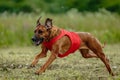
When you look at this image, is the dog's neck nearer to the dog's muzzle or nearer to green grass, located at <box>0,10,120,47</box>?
the dog's muzzle

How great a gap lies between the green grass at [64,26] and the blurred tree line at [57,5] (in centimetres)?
1064

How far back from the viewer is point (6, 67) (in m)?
12.6

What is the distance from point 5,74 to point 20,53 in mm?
4433

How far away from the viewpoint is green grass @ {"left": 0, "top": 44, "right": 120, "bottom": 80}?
1125cm

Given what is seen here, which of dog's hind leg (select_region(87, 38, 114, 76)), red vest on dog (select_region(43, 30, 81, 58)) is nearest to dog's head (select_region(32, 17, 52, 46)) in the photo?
red vest on dog (select_region(43, 30, 81, 58))

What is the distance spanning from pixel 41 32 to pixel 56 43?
0.41 meters

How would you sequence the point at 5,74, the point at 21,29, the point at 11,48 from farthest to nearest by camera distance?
1. the point at 21,29
2. the point at 11,48
3. the point at 5,74

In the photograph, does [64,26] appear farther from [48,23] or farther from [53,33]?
[48,23]

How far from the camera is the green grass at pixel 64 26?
19.3m

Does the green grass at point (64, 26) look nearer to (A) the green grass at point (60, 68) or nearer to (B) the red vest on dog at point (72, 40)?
(A) the green grass at point (60, 68)

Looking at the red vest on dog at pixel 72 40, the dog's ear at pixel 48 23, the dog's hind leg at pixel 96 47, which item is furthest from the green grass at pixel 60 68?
the dog's ear at pixel 48 23

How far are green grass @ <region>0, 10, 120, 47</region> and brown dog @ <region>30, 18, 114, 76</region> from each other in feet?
22.9

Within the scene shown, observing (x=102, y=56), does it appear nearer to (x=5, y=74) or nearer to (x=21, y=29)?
(x=5, y=74)

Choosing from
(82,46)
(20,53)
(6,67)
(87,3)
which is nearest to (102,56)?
(82,46)
